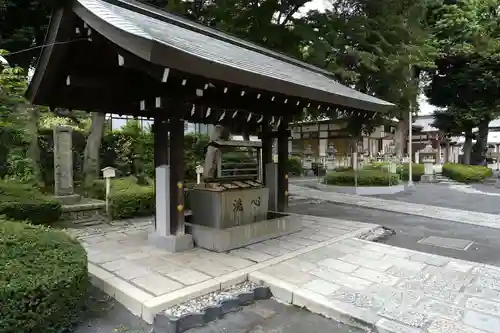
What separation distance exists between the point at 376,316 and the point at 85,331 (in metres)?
2.80

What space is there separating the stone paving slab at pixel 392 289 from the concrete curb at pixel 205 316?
0.31 meters

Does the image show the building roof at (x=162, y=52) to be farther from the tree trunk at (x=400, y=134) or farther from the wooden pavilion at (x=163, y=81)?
the tree trunk at (x=400, y=134)

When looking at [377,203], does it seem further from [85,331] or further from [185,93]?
[85,331]

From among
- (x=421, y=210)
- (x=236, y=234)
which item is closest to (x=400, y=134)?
(x=421, y=210)

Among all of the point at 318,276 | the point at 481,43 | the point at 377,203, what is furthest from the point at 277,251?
the point at 481,43

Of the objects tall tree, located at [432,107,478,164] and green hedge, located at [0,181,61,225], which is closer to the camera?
green hedge, located at [0,181,61,225]

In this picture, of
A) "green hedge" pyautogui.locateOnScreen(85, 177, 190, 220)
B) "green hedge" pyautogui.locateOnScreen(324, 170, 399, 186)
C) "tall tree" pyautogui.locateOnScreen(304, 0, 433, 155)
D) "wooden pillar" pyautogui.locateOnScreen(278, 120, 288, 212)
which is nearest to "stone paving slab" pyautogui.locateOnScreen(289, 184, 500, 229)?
"green hedge" pyautogui.locateOnScreen(324, 170, 399, 186)

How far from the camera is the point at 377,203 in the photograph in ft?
36.2

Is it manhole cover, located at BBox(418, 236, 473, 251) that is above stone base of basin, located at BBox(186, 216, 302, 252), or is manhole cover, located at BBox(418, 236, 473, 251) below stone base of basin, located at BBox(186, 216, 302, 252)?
below

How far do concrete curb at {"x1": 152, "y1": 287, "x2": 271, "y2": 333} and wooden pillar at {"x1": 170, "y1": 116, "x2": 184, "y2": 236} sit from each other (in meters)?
1.93

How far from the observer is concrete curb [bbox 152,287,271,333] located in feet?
10.1

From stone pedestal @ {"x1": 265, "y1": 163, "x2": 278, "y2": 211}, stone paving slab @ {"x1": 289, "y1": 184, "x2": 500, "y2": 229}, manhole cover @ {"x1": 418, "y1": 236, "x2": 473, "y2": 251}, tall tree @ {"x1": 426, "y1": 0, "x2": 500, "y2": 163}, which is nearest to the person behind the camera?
manhole cover @ {"x1": 418, "y1": 236, "x2": 473, "y2": 251}

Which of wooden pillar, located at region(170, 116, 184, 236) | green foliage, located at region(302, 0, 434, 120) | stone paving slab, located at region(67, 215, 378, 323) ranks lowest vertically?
stone paving slab, located at region(67, 215, 378, 323)

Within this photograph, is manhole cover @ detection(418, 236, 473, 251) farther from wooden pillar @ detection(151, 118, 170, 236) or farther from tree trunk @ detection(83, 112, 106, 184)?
tree trunk @ detection(83, 112, 106, 184)
